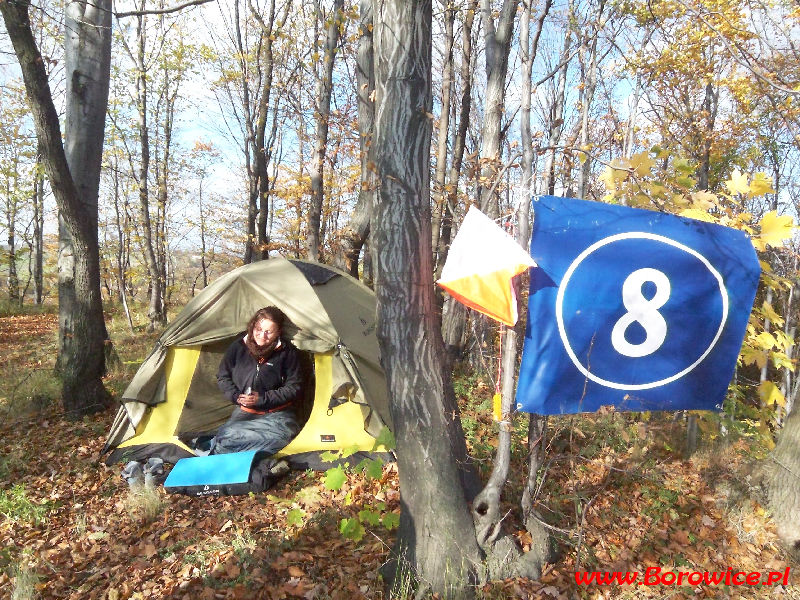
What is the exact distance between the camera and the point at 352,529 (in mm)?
2932

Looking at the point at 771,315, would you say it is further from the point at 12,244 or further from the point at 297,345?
the point at 12,244

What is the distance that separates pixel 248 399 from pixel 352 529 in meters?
1.89

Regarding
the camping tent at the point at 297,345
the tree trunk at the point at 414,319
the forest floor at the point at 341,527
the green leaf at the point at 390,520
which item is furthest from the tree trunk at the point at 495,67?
the green leaf at the point at 390,520

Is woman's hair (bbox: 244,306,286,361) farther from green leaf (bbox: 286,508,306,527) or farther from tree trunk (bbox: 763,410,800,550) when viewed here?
tree trunk (bbox: 763,410,800,550)

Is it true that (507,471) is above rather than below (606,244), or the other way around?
below

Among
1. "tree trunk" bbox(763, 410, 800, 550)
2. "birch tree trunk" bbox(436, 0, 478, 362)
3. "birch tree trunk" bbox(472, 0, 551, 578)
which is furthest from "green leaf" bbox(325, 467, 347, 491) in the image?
"birch tree trunk" bbox(436, 0, 478, 362)

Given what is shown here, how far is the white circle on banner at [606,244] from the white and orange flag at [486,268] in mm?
289

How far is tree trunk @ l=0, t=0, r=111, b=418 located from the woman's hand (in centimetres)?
189

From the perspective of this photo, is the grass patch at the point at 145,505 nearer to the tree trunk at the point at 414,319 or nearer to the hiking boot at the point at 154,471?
the hiking boot at the point at 154,471

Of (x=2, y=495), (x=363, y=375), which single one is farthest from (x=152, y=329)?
(x=363, y=375)

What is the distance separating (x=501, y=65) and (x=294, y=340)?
3990mm

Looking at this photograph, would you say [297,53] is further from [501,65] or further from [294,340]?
[294,340]

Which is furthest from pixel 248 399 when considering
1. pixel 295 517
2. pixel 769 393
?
pixel 769 393

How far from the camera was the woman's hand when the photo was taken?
4.35 meters
